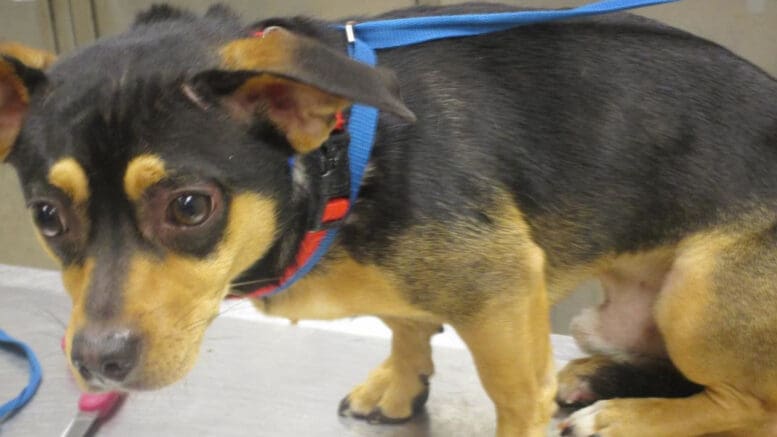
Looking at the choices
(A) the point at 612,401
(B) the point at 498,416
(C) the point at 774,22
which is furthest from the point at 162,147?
(C) the point at 774,22

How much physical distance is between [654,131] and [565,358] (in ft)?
1.97

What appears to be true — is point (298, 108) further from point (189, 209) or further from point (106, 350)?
point (106, 350)

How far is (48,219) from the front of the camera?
909 mm

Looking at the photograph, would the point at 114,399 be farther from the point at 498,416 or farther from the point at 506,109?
the point at 506,109

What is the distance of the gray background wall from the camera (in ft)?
6.01

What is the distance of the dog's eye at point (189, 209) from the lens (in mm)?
859

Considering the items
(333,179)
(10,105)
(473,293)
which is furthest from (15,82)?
(473,293)

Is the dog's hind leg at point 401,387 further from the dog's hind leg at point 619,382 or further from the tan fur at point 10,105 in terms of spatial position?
the tan fur at point 10,105

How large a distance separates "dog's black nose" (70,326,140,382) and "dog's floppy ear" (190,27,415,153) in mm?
268

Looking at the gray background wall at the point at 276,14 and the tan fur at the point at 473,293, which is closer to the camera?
the tan fur at the point at 473,293

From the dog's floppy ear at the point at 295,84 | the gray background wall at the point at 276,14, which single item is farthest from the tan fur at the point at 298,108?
the gray background wall at the point at 276,14

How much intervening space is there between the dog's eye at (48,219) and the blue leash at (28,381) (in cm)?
68

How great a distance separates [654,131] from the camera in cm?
117

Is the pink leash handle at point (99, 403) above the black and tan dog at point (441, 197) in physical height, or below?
below
